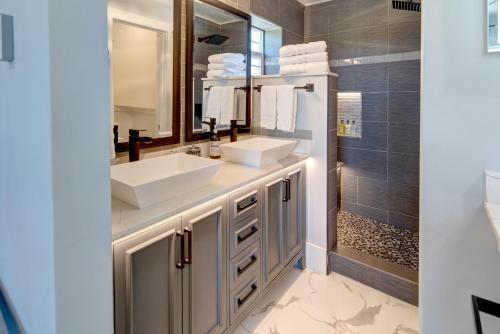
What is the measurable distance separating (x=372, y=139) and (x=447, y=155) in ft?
6.78

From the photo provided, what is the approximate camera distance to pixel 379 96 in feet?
10.6

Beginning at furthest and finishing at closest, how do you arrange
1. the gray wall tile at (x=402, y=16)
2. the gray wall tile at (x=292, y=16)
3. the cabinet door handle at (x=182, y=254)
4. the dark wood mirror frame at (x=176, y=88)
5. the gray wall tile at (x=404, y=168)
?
the gray wall tile at (x=292, y=16), the gray wall tile at (x=404, y=168), the gray wall tile at (x=402, y=16), the dark wood mirror frame at (x=176, y=88), the cabinet door handle at (x=182, y=254)

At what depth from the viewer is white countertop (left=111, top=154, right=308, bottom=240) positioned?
1.16m

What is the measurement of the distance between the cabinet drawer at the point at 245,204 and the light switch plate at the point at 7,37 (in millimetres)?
1107

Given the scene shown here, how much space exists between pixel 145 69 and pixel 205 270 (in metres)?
1.21

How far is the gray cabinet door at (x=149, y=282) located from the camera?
44.8 inches

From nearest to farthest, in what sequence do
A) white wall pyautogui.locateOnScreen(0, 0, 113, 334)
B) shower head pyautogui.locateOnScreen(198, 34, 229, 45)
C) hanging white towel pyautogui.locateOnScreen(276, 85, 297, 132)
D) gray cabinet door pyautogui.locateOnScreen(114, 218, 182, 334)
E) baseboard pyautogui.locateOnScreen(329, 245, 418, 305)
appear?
white wall pyautogui.locateOnScreen(0, 0, 113, 334) → gray cabinet door pyautogui.locateOnScreen(114, 218, 182, 334) → baseboard pyautogui.locateOnScreen(329, 245, 418, 305) → shower head pyautogui.locateOnScreen(198, 34, 229, 45) → hanging white towel pyautogui.locateOnScreen(276, 85, 297, 132)

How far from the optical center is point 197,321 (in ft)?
4.89

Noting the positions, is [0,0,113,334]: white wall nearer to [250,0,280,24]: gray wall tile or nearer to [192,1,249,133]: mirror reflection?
[192,1,249,133]: mirror reflection

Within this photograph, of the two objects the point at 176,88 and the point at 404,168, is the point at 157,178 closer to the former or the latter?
the point at 176,88

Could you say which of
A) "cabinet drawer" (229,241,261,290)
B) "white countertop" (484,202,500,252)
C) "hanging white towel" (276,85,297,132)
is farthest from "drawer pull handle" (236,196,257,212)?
"white countertop" (484,202,500,252)

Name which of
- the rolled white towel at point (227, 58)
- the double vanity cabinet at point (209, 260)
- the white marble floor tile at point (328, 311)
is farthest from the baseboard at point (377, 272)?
the rolled white towel at point (227, 58)

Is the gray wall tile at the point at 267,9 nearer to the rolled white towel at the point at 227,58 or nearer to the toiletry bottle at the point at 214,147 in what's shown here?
the rolled white towel at the point at 227,58

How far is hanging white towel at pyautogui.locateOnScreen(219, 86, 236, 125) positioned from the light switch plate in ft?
5.80
